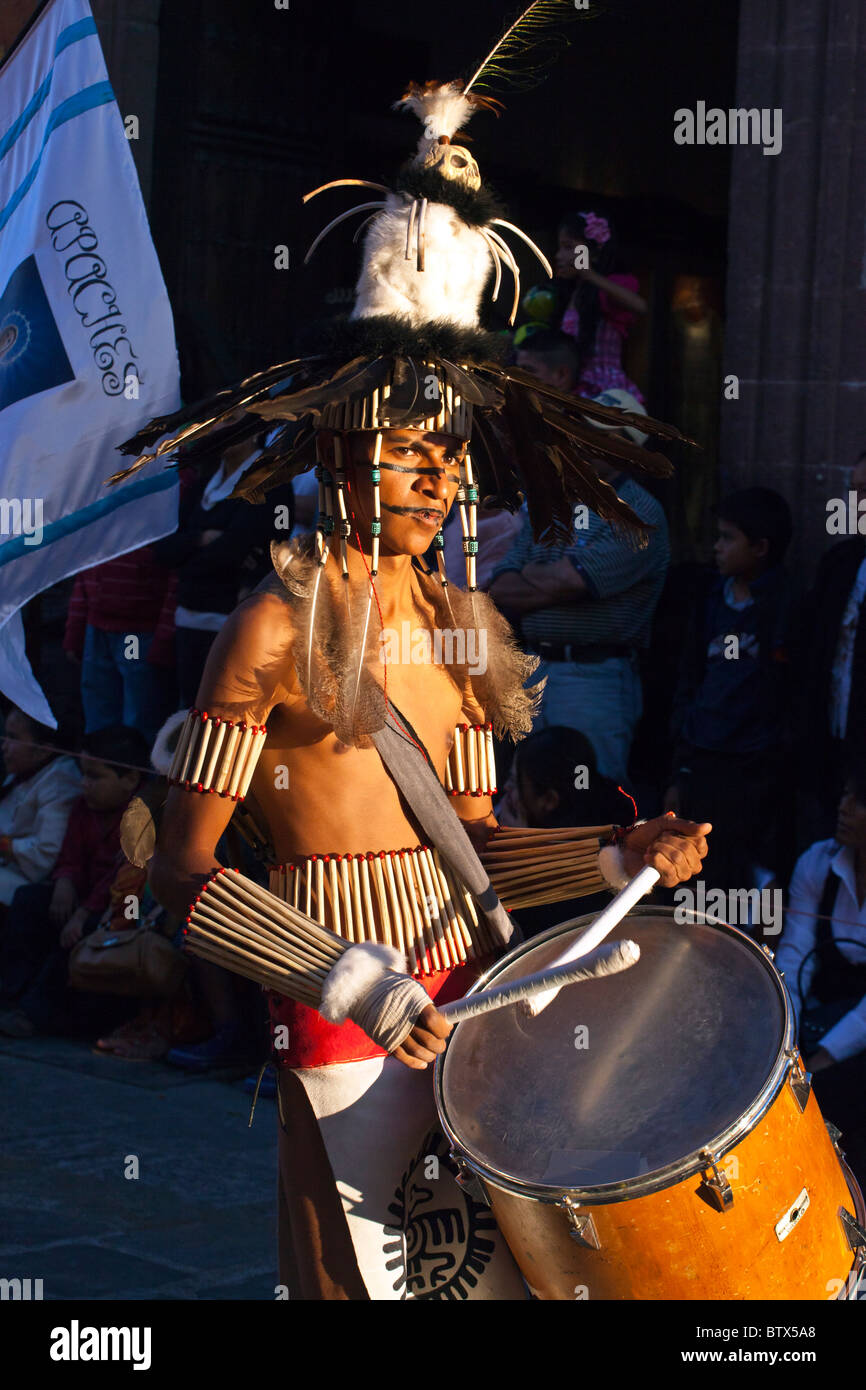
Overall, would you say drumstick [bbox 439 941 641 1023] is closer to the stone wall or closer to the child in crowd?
the child in crowd

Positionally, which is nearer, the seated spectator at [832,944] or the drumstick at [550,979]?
the drumstick at [550,979]

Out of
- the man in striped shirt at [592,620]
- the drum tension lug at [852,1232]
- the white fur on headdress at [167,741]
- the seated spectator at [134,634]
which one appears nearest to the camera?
the drum tension lug at [852,1232]

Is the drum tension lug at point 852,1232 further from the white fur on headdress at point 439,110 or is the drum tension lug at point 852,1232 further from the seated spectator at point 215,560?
the seated spectator at point 215,560

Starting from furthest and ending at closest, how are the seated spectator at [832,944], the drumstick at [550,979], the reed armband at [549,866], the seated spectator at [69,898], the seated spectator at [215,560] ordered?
the seated spectator at [69,898] → the seated spectator at [215,560] → the seated spectator at [832,944] → the reed armband at [549,866] → the drumstick at [550,979]

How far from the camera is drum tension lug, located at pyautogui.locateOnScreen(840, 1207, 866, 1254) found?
2660 mm

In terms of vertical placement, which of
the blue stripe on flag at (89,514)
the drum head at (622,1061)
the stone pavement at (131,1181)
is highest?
the blue stripe on flag at (89,514)

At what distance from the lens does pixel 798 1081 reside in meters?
2.58

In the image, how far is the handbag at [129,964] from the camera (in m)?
6.06

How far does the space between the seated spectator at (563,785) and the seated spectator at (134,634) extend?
1896mm

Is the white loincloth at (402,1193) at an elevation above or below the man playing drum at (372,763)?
below

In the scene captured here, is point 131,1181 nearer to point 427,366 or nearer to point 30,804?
point 30,804

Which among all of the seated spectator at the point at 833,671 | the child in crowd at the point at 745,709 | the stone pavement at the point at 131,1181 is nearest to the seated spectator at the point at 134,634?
the stone pavement at the point at 131,1181

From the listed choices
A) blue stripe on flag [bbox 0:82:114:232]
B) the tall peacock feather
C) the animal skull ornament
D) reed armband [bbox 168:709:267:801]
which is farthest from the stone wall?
reed armband [bbox 168:709:267:801]
